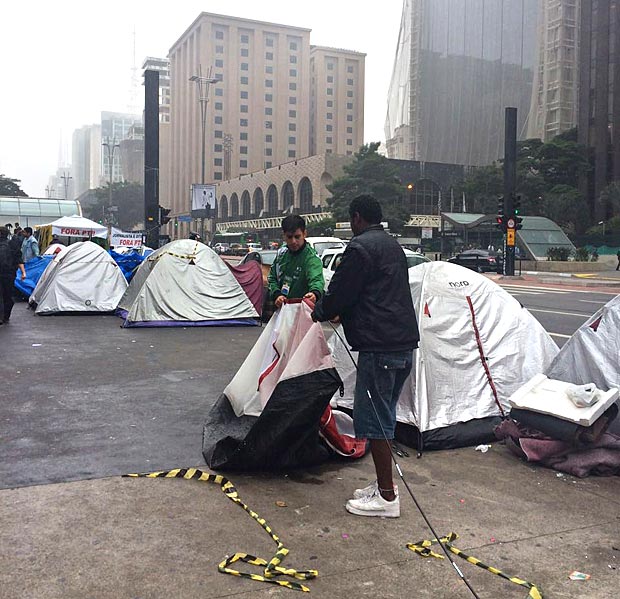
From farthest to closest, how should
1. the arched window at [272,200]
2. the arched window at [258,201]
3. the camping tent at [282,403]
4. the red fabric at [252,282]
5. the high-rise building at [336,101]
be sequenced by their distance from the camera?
the high-rise building at [336,101] < the arched window at [258,201] < the arched window at [272,200] < the red fabric at [252,282] < the camping tent at [282,403]

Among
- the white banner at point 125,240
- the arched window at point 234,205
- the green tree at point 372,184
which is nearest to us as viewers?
Answer: the white banner at point 125,240

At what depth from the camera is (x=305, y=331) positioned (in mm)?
4910

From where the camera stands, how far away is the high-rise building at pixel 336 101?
137375 millimetres

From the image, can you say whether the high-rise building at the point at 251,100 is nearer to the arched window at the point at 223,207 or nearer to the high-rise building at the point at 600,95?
the arched window at the point at 223,207

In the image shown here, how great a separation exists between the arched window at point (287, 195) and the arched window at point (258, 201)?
319 inches

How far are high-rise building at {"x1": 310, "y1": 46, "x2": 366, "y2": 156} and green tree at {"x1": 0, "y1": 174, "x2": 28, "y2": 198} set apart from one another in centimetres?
7104

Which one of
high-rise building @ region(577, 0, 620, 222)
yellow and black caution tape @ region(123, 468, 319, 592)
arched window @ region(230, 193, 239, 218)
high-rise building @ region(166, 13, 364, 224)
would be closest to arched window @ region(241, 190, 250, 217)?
arched window @ region(230, 193, 239, 218)

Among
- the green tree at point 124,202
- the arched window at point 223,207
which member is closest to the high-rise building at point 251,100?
the arched window at point 223,207

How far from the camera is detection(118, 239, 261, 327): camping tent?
12.8m

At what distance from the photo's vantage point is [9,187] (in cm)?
7844

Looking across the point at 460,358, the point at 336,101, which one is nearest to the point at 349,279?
the point at 460,358

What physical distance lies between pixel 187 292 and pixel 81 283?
3171 mm

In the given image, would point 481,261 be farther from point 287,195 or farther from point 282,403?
point 287,195

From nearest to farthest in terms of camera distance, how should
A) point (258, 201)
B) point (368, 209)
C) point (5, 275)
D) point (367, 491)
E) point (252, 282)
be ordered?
point (367, 491) < point (368, 209) < point (5, 275) < point (252, 282) < point (258, 201)
